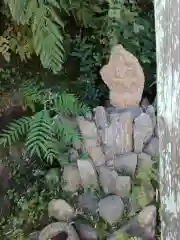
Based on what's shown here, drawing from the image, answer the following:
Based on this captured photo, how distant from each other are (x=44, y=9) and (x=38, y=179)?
3.79 feet

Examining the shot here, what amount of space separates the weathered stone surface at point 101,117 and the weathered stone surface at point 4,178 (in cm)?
73

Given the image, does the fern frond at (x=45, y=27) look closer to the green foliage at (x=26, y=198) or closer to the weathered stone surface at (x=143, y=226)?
the green foliage at (x=26, y=198)

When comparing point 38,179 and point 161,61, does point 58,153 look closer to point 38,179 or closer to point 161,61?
point 38,179

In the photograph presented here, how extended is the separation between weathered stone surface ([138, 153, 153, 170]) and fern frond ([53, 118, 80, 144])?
1.40ft

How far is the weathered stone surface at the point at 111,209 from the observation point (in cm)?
292

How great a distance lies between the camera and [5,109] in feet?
11.1

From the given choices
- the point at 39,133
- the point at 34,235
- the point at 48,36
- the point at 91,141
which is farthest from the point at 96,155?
the point at 48,36

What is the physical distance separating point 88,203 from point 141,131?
580 mm

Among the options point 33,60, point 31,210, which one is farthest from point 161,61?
point 33,60

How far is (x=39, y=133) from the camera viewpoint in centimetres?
302

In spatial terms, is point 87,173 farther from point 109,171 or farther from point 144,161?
point 144,161

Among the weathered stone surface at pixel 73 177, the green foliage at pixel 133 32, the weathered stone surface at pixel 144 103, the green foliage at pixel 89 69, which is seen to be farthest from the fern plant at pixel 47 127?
the green foliage at pixel 133 32

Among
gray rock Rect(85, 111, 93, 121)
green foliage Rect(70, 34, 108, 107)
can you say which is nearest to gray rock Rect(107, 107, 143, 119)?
gray rock Rect(85, 111, 93, 121)

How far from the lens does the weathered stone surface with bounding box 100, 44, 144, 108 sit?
321 centimetres
